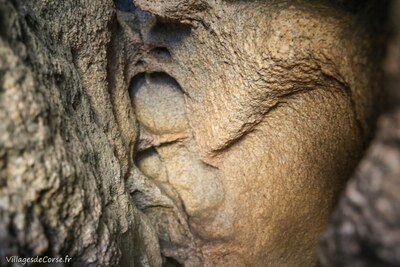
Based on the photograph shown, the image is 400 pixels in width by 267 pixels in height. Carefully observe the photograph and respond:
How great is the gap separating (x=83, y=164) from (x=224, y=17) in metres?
0.84

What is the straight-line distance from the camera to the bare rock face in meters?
0.84

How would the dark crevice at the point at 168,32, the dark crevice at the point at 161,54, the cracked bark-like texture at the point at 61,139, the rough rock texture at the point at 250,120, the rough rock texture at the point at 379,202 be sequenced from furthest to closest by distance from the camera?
the dark crevice at the point at 161,54, the dark crevice at the point at 168,32, the rough rock texture at the point at 250,120, the cracked bark-like texture at the point at 61,139, the rough rock texture at the point at 379,202

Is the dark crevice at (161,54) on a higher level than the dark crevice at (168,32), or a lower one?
lower

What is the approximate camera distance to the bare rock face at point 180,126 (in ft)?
2.76

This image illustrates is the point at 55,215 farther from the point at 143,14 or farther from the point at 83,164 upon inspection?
the point at 143,14

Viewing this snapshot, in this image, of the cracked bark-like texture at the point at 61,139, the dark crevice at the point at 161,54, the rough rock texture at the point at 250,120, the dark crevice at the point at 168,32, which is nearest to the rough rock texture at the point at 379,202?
the rough rock texture at the point at 250,120

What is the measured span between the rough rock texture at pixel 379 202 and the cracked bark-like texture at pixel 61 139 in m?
0.76

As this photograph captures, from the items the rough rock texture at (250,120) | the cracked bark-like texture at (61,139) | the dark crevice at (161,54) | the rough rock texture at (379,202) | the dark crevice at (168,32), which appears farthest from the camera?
the dark crevice at (161,54)

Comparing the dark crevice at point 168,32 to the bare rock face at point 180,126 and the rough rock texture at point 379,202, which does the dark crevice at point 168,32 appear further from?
the rough rock texture at point 379,202

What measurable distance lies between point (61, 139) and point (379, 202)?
862 mm

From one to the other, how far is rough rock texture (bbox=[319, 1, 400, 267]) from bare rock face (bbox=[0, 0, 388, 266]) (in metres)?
0.35

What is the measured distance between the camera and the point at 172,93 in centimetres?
202

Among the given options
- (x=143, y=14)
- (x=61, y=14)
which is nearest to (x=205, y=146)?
(x=143, y=14)

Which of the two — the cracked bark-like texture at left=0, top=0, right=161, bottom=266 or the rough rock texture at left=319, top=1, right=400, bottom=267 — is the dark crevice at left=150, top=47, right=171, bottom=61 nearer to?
the cracked bark-like texture at left=0, top=0, right=161, bottom=266
